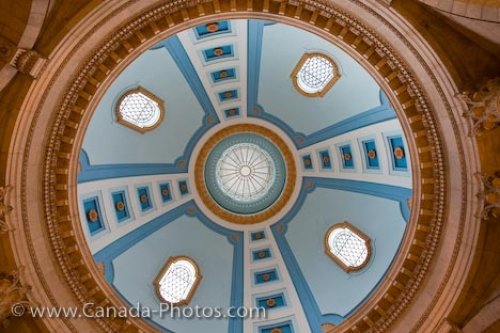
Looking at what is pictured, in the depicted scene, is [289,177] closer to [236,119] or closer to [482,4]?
[236,119]

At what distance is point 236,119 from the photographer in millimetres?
21922

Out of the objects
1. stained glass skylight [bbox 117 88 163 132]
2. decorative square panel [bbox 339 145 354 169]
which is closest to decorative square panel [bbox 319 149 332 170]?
decorative square panel [bbox 339 145 354 169]

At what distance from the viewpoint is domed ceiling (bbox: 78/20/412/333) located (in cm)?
1698

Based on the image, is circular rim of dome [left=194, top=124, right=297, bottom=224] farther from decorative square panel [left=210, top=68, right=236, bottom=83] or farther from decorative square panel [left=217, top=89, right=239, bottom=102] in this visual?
decorative square panel [left=210, top=68, right=236, bottom=83]

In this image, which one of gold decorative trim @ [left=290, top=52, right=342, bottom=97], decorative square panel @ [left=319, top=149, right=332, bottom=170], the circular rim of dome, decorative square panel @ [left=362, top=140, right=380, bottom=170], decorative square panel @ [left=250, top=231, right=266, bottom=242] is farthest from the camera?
decorative square panel @ [left=250, top=231, right=266, bottom=242]

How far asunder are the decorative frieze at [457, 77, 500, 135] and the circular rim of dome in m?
12.3

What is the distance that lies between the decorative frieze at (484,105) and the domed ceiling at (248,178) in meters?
6.11

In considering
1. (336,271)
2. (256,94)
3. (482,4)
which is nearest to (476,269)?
(482,4)

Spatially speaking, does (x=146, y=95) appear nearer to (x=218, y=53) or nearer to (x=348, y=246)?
(x=218, y=53)

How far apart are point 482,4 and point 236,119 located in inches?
552

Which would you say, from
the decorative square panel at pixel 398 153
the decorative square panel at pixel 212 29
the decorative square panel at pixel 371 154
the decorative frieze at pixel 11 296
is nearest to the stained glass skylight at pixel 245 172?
the decorative square panel at pixel 371 154

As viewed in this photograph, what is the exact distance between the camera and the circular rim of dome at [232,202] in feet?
72.4

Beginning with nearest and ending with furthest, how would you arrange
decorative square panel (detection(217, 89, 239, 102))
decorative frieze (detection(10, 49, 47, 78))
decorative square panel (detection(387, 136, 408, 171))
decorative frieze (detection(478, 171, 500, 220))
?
→ 1. decorative frieze (detection(10, 49, 47, 78))
2. decorative frieze (detection(478, 171, 500, 220))
3. decorative square panel (detection(387, 136, 408, 171))
4. decorative square panel (detection(217, 89, 239, 102))

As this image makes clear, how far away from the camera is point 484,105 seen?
32.2 ft
